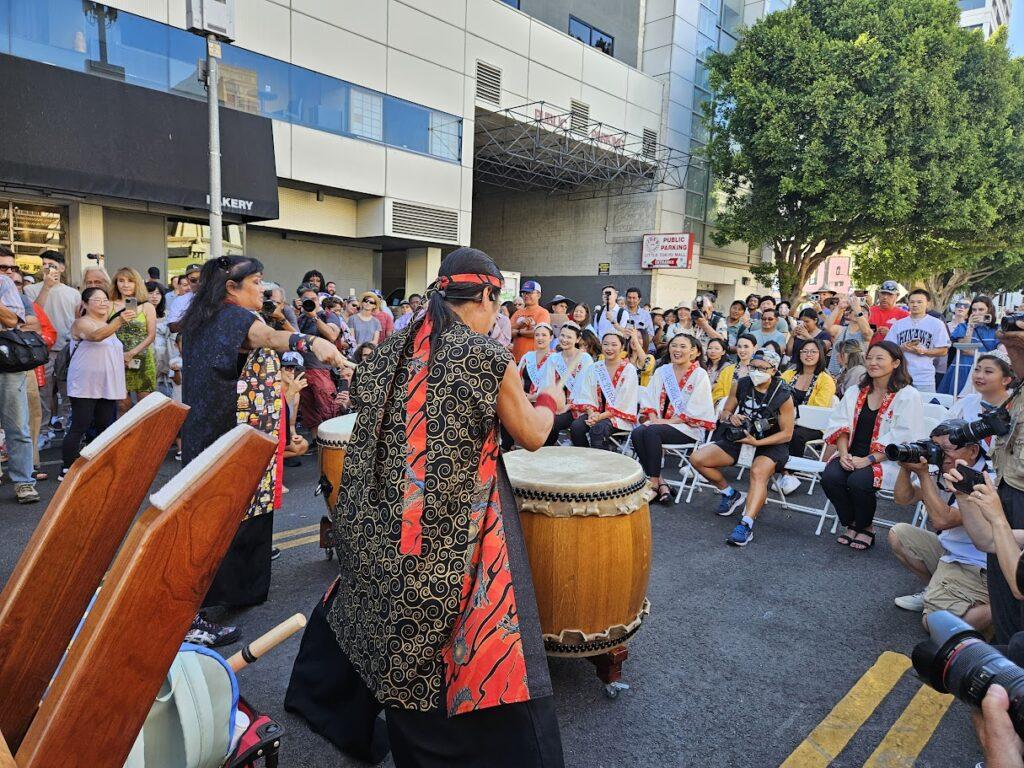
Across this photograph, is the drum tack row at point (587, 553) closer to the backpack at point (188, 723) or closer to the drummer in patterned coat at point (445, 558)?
the drummer in patterned coat at point (445, 558)

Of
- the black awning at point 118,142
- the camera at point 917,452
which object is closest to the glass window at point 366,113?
the black awning at point 118,142

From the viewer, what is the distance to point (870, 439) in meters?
5.13

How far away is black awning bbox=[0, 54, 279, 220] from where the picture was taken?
32.4 feet

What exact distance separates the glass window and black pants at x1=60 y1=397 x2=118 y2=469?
1142 cm

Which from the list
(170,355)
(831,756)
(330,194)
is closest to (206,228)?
(330,194)

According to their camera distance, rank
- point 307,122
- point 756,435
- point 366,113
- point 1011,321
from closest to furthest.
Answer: point 1011,321 < point 756,435 < point 307,122 < point 366,113

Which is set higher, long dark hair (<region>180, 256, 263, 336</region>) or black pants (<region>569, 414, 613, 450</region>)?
long dark hair (<region>180, 256, 263, 336</region>)

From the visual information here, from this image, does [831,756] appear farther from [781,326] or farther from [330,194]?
[330,194]

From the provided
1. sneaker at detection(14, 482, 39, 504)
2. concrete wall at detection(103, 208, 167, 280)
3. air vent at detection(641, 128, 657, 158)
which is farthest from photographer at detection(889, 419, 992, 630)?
air vent at detection(641, 128, 657, 158)

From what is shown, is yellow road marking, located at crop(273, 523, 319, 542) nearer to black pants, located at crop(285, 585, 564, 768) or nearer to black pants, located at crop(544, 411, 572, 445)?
black pants, located at crop(544, 411, 572, 445)

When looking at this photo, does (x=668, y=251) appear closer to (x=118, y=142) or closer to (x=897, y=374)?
(x=118, y=142)

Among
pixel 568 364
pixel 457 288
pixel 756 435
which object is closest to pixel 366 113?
pixel 568 364

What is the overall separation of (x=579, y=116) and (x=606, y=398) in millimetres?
16214

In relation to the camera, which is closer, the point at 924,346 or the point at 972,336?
the point at 924,346
